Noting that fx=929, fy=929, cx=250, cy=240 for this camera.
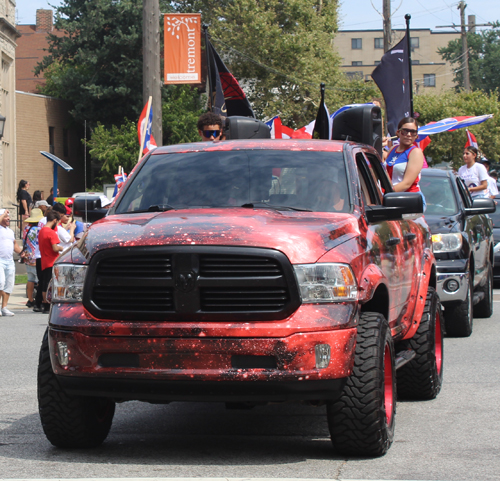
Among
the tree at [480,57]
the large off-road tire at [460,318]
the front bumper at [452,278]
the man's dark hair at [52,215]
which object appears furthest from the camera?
→ the tree at [480,57]

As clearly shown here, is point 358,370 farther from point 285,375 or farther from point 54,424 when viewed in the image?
point 54,424

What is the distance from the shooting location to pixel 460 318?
35.8 ft

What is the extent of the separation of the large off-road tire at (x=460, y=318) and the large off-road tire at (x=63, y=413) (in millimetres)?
6239

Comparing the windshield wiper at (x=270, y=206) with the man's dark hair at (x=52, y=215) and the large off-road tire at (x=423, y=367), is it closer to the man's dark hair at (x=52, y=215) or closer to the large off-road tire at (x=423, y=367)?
the large off-road tire at (x=423, y=367)

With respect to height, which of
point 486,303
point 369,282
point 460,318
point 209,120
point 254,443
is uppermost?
point 209,120

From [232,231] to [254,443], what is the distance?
150 cm

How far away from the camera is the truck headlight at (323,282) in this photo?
4.95m

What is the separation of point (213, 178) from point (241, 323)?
1.51 m

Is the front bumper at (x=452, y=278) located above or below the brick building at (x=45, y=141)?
below

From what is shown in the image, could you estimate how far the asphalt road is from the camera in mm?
5070

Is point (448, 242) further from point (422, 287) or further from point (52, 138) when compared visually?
point (52, 138)

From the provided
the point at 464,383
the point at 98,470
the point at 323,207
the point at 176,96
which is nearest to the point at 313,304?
the point at 323,207

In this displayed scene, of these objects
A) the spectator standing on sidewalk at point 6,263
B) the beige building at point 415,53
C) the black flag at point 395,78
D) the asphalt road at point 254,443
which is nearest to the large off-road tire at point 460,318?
the asphalt road at point 254,443

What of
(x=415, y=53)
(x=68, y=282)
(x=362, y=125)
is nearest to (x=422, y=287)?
(x=68, y=282)
